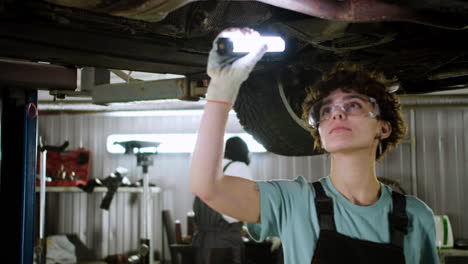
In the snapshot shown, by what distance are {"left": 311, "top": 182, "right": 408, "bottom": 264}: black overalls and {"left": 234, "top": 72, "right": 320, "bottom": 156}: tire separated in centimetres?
82

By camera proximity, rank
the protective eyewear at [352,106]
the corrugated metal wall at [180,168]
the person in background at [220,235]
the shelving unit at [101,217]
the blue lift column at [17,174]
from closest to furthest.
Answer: the protective eyewear at [352,106] < the blue lift column at [17,174] < the person in background at [220,235] < the corrugated metal wall at [180,168] < the shelving unit at [101,217]

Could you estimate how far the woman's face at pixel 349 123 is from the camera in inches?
51.9

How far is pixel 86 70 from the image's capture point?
88.9 inches

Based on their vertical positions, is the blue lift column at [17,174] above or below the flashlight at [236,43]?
below

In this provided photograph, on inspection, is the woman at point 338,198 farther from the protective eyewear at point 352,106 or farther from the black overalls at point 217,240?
the black overalls at point 217,240

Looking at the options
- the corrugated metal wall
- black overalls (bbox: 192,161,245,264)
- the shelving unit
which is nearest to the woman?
black overalls (bbox: 192,161,245,264)

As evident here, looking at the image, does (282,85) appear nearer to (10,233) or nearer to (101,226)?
(10,233)

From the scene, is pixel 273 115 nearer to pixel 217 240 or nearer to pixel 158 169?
pixel 217 240

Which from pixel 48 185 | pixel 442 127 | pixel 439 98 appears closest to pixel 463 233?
pixel 442 127

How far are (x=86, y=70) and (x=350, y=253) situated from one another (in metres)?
1.60

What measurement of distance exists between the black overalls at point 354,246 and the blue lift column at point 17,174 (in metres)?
1.40

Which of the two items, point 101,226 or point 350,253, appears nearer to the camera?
point 350,253

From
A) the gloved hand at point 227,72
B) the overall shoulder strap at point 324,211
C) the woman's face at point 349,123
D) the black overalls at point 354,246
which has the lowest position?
the black overalls at point 354,246

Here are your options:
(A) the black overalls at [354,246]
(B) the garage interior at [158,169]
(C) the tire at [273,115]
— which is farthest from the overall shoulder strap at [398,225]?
(B) the garage interior at [158,169]
